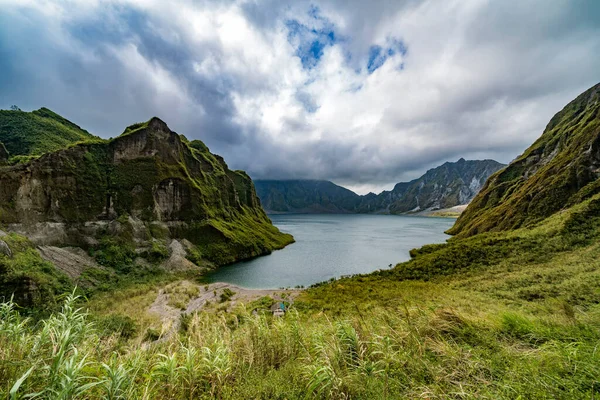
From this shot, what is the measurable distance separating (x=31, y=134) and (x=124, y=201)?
137 ft

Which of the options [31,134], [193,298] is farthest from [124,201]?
[31,134]

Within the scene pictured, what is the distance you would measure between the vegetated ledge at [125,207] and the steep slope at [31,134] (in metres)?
17.2

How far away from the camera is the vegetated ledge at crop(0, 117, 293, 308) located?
37969 mm

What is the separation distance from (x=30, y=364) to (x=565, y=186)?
6920cm

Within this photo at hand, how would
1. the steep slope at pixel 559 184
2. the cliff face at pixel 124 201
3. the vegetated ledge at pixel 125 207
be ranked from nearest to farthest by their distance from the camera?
the vegetated ledge at pixel 125 207
the cliff face at pixel 124 201
the steep slope at pixel 559 184

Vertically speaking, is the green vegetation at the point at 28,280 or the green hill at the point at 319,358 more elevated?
the green hill at the point at 319,358

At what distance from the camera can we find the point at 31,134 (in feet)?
209

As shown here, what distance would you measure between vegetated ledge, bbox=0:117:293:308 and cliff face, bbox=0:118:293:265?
13cm

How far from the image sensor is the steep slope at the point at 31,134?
59.4m

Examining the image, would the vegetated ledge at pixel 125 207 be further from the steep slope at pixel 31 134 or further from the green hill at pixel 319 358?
the green hill at pixel 319 358

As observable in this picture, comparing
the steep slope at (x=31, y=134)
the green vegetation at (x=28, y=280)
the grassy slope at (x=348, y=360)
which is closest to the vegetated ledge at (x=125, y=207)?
the green vegetation at (x=28, y=280)

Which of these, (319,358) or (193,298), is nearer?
(319,358)

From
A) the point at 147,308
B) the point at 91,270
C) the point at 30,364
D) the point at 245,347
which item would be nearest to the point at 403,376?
the point at 245,347

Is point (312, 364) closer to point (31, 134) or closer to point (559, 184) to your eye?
point (559, 184)
